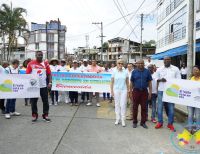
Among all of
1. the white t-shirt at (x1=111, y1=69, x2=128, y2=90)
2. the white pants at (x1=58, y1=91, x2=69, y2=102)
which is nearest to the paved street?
the white t-shirt at (x1=111, y1=69, x2=128, y2=90)

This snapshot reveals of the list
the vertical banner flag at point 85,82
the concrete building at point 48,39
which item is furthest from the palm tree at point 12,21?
the concrete building at point 48,39

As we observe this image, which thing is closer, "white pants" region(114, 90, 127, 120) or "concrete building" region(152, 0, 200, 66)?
"white pants" region(114, 90, 127, 120)

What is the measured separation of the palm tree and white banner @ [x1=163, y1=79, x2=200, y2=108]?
26250mm

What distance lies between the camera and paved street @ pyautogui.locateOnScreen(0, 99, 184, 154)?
6211mm

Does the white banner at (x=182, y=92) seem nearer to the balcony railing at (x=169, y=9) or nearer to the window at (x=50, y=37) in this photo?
the balcony railing at (x=169, y=9)

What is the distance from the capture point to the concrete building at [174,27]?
79.5ft

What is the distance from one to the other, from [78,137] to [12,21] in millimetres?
26832

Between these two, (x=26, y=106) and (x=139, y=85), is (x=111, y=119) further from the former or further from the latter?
(x=26, y=106)

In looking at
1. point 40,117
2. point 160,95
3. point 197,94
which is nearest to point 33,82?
point 40,117

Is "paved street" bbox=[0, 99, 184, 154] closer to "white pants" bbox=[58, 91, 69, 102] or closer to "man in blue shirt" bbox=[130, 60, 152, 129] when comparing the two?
"man in blue shirt" bbox=[130, 60, 152, 129]

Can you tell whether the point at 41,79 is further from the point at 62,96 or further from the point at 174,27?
the point at 174,27

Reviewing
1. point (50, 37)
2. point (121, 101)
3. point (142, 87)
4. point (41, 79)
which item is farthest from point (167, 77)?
point (50, 37)

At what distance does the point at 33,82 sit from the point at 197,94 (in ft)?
16.3

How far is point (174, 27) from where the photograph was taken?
3095 centimetres
